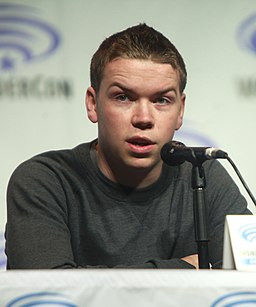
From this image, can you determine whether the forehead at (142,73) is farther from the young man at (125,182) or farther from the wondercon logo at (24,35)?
the wondercon logo at (24,35)


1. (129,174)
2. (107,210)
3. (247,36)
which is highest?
(247,36)

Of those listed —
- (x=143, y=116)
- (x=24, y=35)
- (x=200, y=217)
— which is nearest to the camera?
(x=200, y=217)

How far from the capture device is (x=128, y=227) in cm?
226

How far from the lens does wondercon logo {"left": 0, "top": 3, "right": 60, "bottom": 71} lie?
3.00m

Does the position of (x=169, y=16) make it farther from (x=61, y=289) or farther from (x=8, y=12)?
(x=61, y=289)

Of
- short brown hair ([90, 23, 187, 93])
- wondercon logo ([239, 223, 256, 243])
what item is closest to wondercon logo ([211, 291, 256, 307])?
wondercon logo ([239, 223, 256, 243])

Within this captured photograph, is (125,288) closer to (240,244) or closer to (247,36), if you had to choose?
(240,244)

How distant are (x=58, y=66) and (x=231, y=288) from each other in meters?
1.86

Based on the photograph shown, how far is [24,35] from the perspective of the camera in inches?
120

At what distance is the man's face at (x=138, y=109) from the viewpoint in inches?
85.4

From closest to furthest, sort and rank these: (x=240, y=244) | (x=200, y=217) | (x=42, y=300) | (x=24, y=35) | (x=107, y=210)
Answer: (x=42, y=300) → (x=240, y=244) → (x=200, y=217) → (x=107, y=210) → (x=24, y=35)

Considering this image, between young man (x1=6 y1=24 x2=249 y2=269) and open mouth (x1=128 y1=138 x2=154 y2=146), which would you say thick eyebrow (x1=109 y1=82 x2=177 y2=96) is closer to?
young man (x1=6 y1=24 x2=249 y2=269)

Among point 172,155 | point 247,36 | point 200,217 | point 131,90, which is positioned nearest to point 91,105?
point 131,90

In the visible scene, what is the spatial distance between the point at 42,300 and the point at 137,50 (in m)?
1.10
